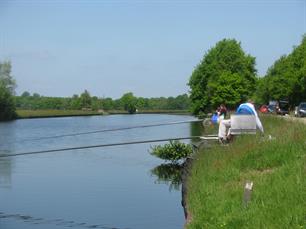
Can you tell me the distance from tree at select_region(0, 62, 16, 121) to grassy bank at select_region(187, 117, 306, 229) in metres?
94.9

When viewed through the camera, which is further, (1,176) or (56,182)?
(1,176)

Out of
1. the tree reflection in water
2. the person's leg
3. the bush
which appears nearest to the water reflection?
the tree reflection in water

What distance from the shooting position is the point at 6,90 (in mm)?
107938

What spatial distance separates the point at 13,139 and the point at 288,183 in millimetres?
49708

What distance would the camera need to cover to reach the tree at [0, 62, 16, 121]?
107125 mm

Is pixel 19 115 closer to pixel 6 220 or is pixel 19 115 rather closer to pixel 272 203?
pixel 6 220

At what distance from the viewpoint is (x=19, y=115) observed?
123062 millimetres

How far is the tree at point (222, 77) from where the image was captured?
272 feet

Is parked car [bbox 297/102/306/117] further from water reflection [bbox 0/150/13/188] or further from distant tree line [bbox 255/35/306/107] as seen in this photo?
water reflection [bbox 0/150/13/188]

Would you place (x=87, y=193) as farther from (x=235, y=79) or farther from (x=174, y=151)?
(x=235, y=79)

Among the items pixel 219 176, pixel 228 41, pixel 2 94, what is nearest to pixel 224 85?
pixel 228 41

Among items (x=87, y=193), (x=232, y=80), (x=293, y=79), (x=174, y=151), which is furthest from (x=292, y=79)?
(x=87, y=193)

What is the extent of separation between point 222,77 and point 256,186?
72578 millimetres

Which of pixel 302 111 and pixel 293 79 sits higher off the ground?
pixel 293 79
